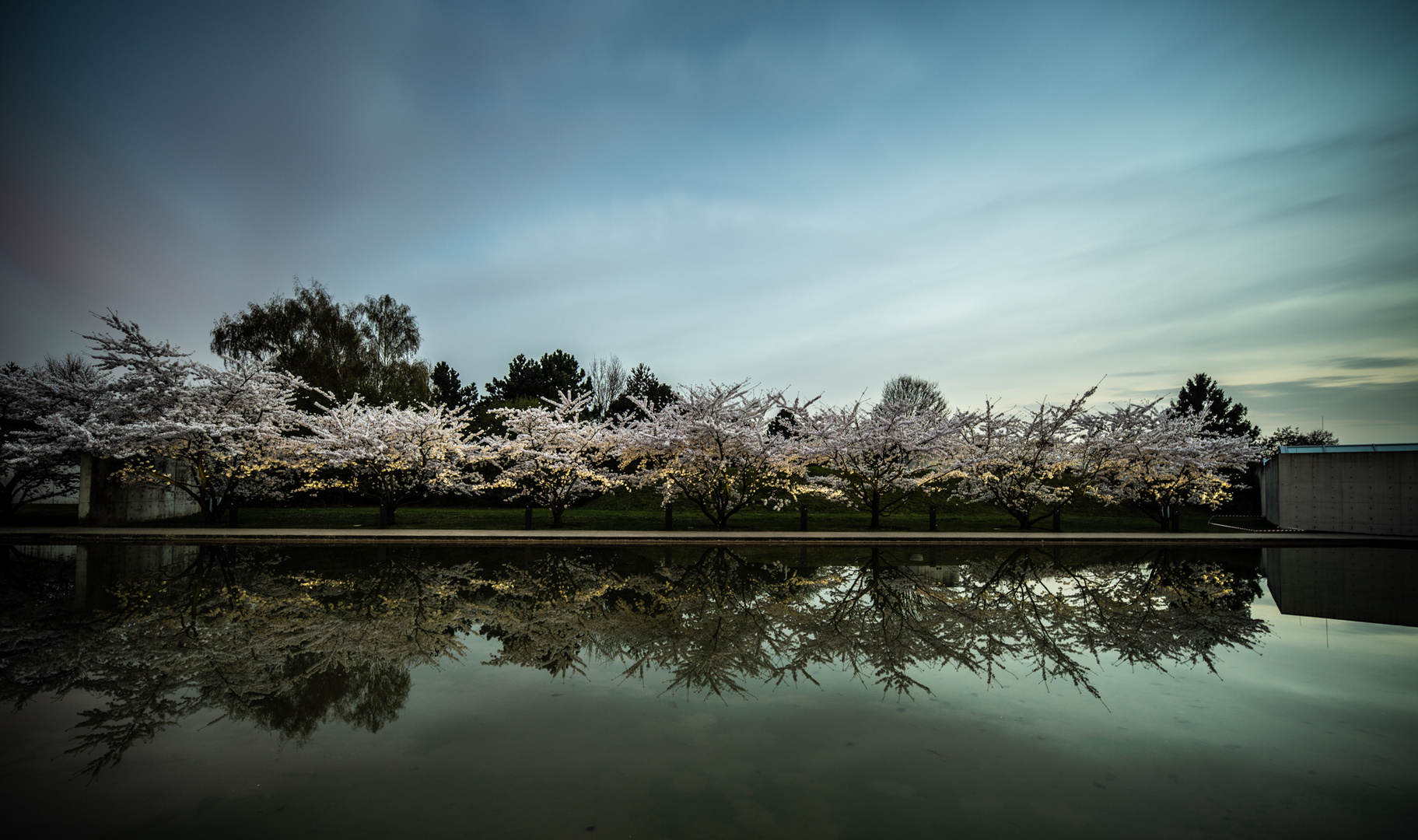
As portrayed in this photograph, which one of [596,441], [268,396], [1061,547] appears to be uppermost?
[268,396]

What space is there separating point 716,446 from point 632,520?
14.8ft

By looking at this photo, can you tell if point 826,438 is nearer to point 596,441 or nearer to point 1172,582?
point 596,441

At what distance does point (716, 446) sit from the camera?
67.5 ft

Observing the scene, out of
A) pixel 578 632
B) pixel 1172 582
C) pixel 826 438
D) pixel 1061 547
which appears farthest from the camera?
pixel 826 438

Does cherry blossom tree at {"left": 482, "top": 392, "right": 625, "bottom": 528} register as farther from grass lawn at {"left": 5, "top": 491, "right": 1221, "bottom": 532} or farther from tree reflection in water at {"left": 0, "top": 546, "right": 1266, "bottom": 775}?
tree reflection in water at {"left": 0, "top": 546, "right": 1266, "bottom": 775}

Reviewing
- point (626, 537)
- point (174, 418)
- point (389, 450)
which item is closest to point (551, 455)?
point (389, 450)

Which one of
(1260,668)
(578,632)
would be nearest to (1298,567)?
(1260,668)

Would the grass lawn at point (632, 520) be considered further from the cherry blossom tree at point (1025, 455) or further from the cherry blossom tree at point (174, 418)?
the cherry blossom tree at point (174, 418)

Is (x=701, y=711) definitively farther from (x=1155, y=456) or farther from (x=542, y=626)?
(x=1155, y=456)

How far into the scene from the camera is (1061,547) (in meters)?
16.7

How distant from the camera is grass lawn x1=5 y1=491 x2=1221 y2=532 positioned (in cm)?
2114

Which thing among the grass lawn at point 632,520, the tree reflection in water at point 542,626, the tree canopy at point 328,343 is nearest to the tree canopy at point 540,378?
the tree canopy at point 328,343

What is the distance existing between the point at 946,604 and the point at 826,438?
490 inches

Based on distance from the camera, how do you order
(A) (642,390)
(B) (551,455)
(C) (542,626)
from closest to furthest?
(C) (542,626) → (B) (551,455) → (A) (642,390)
